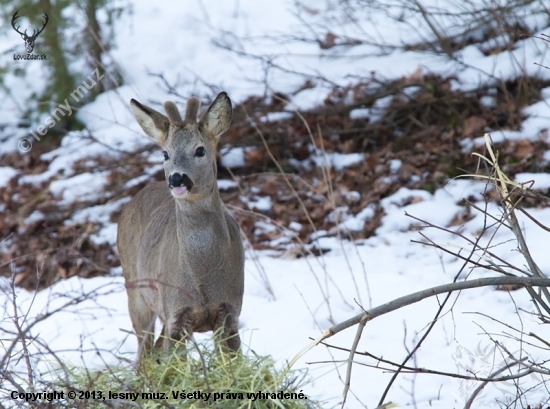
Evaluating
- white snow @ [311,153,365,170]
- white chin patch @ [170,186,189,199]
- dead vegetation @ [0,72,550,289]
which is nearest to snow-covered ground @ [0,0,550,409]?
white snow @ [311,153,365,170]

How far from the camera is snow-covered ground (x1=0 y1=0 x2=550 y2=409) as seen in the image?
5.16 meters

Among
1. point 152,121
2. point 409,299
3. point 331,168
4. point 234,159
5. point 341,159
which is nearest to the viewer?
point 409,299

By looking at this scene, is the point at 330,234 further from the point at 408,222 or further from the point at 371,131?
the point at 371,131

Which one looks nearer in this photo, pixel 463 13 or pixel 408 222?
pixel 408 222

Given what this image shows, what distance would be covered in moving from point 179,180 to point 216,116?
60 centimetres

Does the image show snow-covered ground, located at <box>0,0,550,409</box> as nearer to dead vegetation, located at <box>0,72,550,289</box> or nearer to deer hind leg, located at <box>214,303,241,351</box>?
dead vegetation, located at <box>0,72,550,289</box>

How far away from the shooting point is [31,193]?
390 inches

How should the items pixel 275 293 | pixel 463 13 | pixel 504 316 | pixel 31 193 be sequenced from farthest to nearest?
pixel 31 193 → pixel 463 13 → pixel 275 293 → pixel 504 316

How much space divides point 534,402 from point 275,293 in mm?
2798

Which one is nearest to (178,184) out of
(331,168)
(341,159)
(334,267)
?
(334,267)

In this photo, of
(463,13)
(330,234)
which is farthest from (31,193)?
(463,13)

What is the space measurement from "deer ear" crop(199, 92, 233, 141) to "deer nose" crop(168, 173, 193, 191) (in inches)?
17.9

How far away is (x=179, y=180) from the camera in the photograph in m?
4.67

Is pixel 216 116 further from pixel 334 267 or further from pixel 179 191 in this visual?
pixel 334 267
